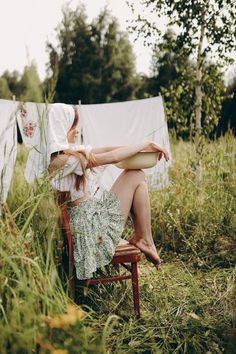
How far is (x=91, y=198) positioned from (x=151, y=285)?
67 centimetres

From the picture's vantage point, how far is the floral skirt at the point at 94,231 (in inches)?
95.7

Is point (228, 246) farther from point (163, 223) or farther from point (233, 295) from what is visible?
point (233, 295)

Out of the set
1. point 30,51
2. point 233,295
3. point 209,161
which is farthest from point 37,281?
point 209,161

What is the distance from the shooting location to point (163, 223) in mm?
3850

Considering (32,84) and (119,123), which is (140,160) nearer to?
(32,84)

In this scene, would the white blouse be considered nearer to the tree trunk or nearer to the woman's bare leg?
the woman's bare leg

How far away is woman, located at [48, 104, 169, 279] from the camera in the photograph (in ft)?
8.09

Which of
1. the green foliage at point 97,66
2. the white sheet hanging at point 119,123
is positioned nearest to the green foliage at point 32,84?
the white sheet hanging at point 119,123

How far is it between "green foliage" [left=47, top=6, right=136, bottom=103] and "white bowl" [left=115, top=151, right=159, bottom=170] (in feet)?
68.3

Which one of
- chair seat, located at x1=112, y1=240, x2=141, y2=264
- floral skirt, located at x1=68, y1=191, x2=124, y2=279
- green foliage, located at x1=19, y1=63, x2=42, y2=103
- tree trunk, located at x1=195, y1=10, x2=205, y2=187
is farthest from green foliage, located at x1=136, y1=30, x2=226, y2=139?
green foliage, located at x1=19, y1=63, x2=42, y2=103

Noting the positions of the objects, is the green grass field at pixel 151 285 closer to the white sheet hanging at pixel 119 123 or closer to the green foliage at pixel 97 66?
the white sheet hanging at pixel 119 123

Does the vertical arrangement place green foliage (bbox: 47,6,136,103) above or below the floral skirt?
above

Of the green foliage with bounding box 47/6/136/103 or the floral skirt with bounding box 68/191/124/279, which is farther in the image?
the green foliage with bounding box 47/6/136/103

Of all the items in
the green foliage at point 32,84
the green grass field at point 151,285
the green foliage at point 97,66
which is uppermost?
the green foliage at point 97,66
